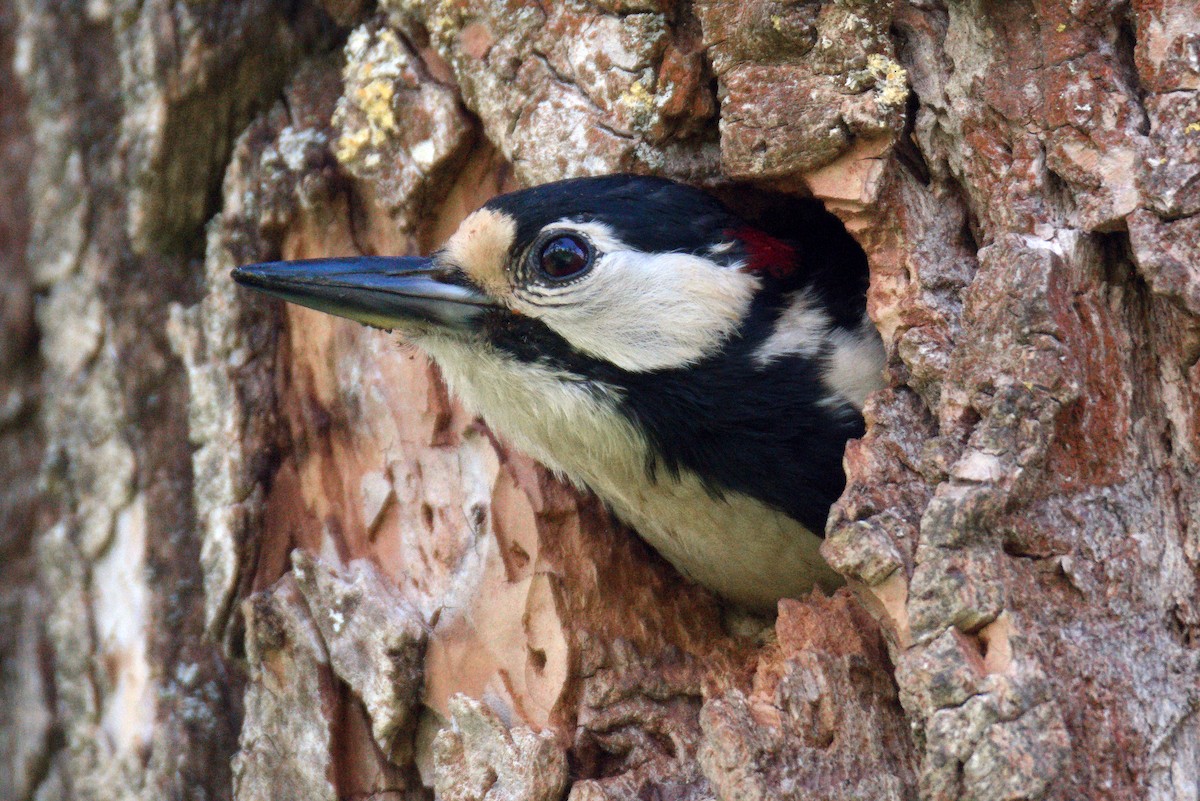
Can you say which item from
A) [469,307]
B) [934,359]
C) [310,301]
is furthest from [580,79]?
[934,359]

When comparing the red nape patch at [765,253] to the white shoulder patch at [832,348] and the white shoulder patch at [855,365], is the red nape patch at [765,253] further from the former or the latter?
the white shoulder patch at [855,365]

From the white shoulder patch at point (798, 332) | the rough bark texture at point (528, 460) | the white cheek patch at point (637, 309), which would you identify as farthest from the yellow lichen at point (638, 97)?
the white shoulder patch at point (798, 332)

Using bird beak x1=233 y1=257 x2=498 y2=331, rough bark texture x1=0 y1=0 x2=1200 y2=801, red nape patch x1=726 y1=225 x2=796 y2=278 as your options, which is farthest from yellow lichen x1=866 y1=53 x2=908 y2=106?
bird beak x1=233 y1=257 x2=498 y2=331

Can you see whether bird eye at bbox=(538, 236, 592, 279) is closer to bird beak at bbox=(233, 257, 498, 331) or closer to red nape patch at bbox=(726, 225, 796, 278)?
bird beak at bbox=(233, 257, 498, 331)

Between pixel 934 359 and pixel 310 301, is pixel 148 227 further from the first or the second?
pixel 934 359

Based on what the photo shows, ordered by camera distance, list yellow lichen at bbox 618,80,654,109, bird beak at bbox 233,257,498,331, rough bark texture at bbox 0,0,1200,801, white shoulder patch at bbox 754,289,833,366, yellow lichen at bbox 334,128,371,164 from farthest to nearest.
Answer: yellow lichen at bbox 334,128,371,164, yellow lichen at bbox 618,80,654,109, white shoulder patch at bbox 754,289,833,366, bird beak at bbox 233,257,498,331, rough bark texture at bbox 0,0,1200,801

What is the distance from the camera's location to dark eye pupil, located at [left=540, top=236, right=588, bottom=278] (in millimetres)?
2742

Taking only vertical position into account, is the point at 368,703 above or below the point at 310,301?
below

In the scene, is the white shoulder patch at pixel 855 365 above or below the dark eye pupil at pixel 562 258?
below

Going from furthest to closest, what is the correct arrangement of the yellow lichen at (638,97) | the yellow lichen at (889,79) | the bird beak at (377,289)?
the yellow lichen at (638,97) → the bird beak at (377,289) → the yellow lichen at (889,79)

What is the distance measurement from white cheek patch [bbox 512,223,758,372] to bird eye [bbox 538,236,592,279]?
0.03m

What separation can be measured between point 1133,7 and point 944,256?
537 millimetres

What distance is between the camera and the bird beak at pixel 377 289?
2654mm

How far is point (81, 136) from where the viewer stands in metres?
3.76
